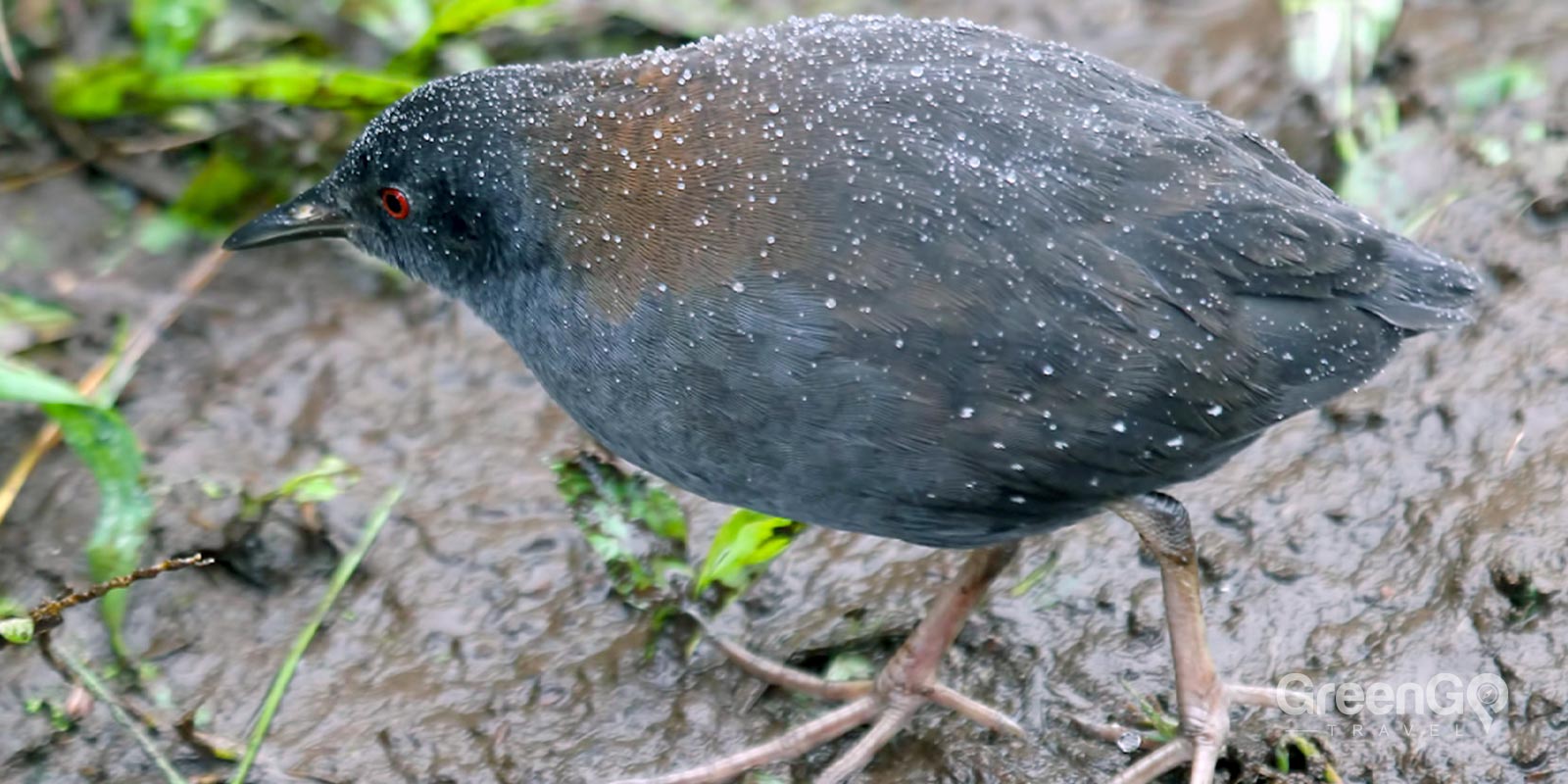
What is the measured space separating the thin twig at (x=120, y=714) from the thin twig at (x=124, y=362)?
0.56 metres

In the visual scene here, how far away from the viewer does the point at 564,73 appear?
349cm

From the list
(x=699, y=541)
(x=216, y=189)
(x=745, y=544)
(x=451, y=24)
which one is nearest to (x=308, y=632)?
(x=699, y=541)

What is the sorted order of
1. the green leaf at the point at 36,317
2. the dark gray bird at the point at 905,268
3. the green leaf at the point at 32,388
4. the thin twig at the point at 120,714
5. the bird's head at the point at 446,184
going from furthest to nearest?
the green leaf at the point at 36,317, the green leaf at the point at 32,388, the thin twig at the point at 120,714, the bird's head at the point at 446,184, the dark gray bird at the point at 905,268

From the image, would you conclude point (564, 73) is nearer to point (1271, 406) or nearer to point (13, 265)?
point (1271, 406)

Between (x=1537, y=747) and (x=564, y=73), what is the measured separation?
248cm

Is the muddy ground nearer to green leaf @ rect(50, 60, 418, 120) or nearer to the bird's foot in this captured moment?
the bird's foot

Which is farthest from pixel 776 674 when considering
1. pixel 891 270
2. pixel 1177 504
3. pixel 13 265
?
pixel 13 265

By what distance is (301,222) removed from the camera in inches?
147

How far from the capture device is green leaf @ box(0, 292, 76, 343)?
4.55 meters

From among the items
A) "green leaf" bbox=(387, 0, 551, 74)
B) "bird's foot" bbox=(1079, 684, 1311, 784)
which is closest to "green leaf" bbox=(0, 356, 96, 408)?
"green leaf" bbox=(387, 0, 551, 74)

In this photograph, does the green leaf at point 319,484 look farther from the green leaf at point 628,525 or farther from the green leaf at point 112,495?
the green leaf at point 628,525

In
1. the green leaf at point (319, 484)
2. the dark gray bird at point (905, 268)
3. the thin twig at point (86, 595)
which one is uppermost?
the dark gray bird at point (905, 268)

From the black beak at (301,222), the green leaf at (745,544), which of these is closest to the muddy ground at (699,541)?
the green leaf at (745,544)

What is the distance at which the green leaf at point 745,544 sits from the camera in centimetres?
381
